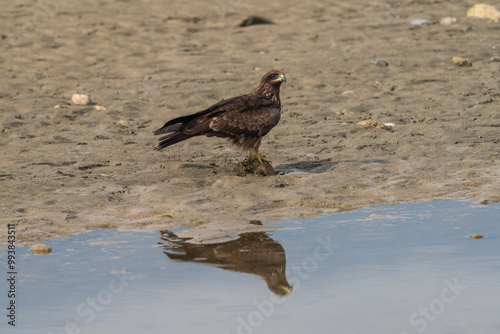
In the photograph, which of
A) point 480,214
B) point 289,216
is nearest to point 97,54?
point 289,216

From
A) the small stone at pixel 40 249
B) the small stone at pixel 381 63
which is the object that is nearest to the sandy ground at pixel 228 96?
the small stone at pixel 381 63

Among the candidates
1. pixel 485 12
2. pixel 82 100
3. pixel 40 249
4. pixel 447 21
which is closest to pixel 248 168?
pixel 40 249

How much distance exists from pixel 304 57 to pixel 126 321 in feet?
32.4

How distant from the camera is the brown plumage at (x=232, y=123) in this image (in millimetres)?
8734

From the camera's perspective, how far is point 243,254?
6.52 m

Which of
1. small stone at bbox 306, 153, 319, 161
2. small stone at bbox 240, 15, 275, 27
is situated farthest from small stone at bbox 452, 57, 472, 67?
→ small stone at bbox 306, 153, 319, 161

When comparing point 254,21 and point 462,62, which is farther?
point 254,21

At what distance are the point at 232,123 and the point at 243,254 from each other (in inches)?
101

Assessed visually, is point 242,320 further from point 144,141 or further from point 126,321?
point 144,141

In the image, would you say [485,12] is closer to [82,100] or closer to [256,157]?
[82,100]

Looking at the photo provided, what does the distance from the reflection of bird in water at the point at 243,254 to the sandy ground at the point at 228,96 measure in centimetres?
23

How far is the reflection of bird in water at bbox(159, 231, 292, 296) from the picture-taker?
6.12 m

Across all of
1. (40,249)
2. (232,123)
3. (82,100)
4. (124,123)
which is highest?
(232,123)

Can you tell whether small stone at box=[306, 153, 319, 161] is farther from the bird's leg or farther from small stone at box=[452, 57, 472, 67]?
small stone at box=[452, 57, 472, 67]
